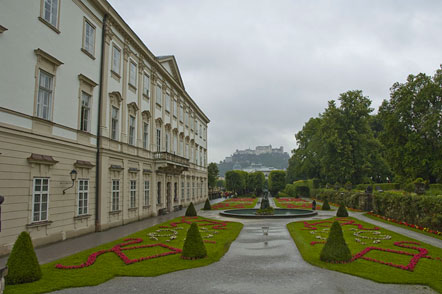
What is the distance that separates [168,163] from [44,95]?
14.6 m

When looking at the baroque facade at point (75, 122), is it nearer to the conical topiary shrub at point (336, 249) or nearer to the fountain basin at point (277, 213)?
the fountain basin at point (277, 213)

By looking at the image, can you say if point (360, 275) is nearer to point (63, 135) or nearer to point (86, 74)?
point (63, 135)

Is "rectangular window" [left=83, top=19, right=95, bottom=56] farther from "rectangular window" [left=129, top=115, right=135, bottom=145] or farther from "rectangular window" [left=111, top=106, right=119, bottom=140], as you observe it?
"rectangular window" [left=129, top=115, right=135, bottom=145]

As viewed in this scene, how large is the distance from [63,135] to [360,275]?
14335mm

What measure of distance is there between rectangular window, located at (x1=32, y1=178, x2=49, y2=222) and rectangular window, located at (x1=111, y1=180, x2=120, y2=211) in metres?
6.31

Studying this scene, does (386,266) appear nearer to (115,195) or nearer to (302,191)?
(115,195)

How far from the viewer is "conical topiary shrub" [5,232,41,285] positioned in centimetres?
818

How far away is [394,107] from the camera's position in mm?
40406

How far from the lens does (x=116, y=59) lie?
21.8 m

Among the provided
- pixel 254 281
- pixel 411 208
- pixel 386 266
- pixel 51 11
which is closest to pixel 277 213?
pixel 411 208

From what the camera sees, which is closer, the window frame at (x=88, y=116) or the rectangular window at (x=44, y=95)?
the rectangular window at (x=44, y=95)

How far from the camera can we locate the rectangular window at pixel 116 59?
69.4ft

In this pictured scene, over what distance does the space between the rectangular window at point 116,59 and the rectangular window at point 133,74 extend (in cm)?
176

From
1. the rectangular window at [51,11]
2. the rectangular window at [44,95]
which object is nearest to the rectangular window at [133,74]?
the rectangular window at [51,11]
